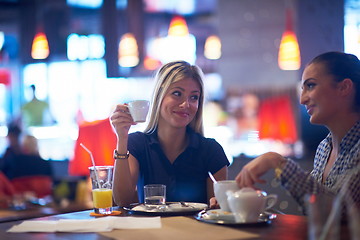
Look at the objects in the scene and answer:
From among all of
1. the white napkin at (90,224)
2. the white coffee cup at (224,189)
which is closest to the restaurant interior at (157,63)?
the white coffee cup at (224,189)

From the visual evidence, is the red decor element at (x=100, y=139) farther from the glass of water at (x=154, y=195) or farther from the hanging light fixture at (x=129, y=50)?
the hanging light fixture at (x=129, y=50)

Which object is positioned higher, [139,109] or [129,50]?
[129,50]

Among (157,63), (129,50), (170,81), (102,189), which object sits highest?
(129,50)

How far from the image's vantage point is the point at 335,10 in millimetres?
6480

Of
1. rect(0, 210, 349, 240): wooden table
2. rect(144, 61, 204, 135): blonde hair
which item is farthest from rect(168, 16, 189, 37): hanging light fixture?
rect(0, 210, 349, 240): wooden table

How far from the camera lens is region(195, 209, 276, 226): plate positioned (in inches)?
69.4

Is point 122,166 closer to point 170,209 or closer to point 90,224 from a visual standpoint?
point 170,209

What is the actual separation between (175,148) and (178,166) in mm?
118

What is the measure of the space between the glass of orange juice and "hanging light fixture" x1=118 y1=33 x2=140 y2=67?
6279mm

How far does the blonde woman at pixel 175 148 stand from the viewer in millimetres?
2611

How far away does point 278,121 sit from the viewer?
7.42 m

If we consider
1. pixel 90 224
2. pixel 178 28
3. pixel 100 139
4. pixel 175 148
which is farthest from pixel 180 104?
pixel 178 28

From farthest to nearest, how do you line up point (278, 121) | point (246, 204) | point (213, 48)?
point (213, 48)
point (278, 121)
point (246, 204)

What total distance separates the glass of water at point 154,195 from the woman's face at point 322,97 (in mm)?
658
